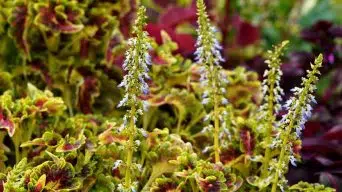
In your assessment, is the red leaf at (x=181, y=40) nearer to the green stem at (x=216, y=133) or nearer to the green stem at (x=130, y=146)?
the green stem at (x=216, y=133)

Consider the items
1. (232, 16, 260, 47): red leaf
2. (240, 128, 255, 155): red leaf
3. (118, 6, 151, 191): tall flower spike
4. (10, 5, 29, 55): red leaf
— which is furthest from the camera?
(232, 16, 260, 47): red leaf

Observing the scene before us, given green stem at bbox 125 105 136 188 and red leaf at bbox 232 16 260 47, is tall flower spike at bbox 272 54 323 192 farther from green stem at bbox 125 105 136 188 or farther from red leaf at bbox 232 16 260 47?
red leaf at bbox 232 16 260 47

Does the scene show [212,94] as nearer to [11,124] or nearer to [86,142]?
[86,142]

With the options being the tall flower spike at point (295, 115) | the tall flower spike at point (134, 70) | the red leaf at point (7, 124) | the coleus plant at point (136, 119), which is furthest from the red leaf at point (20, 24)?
the tall flower spike at point (295, 115)

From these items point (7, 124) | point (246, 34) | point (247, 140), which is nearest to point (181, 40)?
point (246, 34)

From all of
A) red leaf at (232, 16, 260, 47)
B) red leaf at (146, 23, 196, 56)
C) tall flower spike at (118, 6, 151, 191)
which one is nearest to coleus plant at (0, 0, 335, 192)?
tall flower spike at (118, 6, 151, 191)

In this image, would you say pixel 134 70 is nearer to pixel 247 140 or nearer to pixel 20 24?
pixel 247 140

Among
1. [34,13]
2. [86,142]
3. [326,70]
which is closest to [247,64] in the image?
[326,70]

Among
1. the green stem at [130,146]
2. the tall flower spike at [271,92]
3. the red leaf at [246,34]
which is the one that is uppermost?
the red leaf at [246,34]
